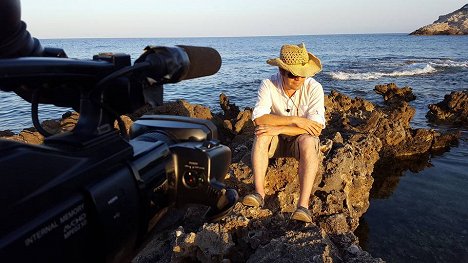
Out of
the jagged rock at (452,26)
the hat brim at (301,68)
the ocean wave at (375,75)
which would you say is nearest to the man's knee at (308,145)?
the hat brim at (301,68)

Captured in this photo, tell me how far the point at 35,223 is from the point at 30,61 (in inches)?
16.2

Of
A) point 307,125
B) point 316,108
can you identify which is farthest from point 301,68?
point 307,125

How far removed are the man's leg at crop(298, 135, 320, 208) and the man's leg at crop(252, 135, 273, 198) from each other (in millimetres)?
373

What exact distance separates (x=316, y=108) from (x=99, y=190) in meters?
3.52

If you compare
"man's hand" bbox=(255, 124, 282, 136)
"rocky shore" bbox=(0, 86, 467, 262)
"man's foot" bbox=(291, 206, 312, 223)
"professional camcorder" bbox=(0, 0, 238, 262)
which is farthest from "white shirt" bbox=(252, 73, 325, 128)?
"professional camcorder" bbox=(0, 0, 238, 262)

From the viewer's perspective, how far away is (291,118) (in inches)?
167

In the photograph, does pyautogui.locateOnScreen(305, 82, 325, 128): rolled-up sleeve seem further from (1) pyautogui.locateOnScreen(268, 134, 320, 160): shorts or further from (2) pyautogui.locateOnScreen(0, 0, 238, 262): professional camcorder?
(2) pyautogui.locateOnScreen(0, 0, 238, 262): professional camcorder

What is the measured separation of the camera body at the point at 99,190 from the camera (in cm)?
93

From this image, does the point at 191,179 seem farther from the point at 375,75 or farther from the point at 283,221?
the point at 375,75

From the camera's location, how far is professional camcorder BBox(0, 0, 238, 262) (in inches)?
37.9

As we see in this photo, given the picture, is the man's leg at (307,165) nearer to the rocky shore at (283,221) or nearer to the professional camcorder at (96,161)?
the rocky shore at (283,221)

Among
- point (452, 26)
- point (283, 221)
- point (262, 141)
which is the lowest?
point (283, 221)

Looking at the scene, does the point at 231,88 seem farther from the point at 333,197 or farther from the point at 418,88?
the point at 333,197

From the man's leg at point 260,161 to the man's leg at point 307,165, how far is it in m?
0.37
